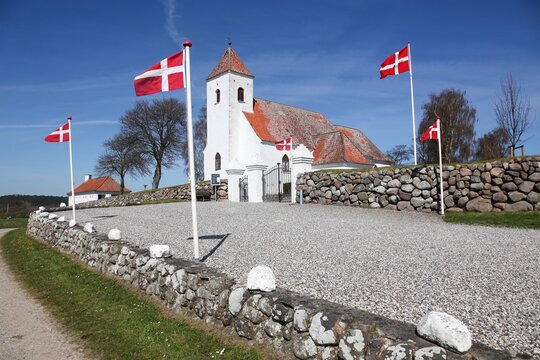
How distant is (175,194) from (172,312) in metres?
21.5

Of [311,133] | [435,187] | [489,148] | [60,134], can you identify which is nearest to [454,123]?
[489,148]

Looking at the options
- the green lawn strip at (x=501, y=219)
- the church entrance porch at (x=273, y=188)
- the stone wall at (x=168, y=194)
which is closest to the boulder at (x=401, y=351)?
the green lawn strip at (x=501, y=219)

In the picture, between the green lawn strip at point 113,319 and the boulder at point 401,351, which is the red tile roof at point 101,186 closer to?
the green lawn strip at point 113,319

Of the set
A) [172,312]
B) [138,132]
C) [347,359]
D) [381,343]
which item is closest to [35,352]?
[172,312]

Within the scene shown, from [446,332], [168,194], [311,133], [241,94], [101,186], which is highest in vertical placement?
[241,94]

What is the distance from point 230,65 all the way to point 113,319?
1082 inches

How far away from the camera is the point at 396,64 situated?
15.6 m

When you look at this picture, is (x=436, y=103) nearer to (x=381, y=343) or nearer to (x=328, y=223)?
(x=328, y=223)

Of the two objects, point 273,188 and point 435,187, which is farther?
point 273,188

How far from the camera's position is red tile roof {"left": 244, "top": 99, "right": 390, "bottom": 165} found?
29766mm

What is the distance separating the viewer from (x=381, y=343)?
111 inches

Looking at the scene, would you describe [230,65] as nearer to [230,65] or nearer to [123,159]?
[230,65]

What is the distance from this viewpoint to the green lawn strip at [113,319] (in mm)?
4082

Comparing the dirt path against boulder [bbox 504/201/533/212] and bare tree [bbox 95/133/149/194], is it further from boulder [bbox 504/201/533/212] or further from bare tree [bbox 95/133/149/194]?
bare tree [bbox 95/133/149/194]
